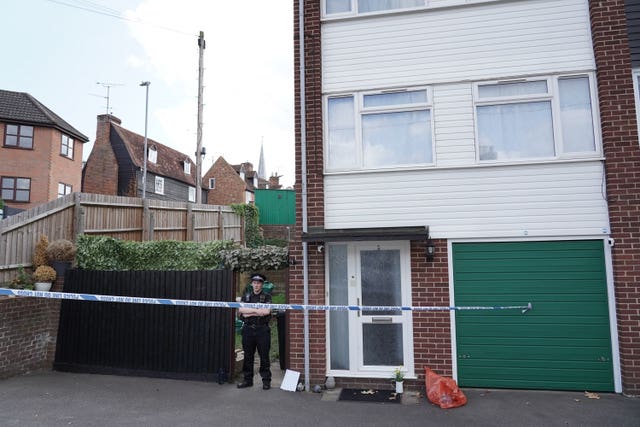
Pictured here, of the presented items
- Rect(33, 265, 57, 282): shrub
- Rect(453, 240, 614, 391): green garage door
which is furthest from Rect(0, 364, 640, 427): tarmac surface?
Rect(33, 265, 57, 282): shrub

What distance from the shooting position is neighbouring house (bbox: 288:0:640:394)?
5.84 meters

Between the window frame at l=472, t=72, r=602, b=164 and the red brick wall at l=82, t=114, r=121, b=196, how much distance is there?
2690 centimetres

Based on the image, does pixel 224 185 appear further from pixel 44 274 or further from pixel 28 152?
pixel 44 274

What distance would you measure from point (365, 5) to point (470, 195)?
3517 millimetres

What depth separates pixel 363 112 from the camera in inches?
262

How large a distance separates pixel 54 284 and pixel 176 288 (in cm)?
255

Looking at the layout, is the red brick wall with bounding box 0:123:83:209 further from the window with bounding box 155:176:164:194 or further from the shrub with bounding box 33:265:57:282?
the shrub with bounding box 33:265:57:282

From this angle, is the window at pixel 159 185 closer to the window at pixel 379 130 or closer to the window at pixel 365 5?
the window at pixel 365 5

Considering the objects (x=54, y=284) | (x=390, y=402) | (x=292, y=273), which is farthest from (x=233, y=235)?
(x=390, y=402)

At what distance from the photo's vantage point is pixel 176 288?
7.02 meters

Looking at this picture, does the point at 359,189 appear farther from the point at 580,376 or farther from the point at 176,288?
the point at 580,376

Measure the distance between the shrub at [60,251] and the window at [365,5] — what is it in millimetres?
6366

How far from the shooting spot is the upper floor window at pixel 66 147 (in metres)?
24.0

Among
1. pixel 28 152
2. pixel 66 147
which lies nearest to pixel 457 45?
pixel 28 152
